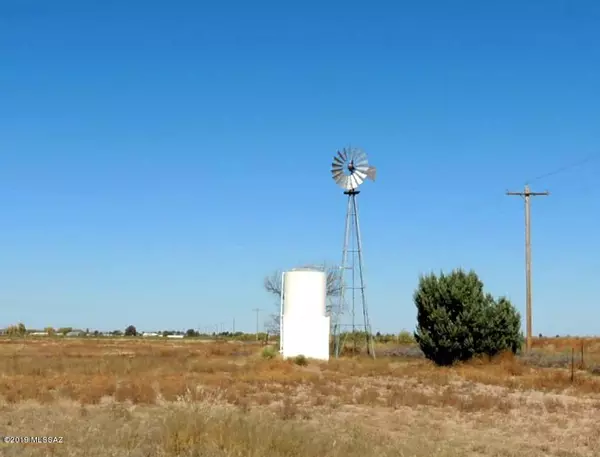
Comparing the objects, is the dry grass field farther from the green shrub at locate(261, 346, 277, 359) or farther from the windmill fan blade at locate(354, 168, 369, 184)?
the windmill fan blade at locate(354, 168, 369, 184)

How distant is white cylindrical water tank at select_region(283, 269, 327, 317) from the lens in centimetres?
4316

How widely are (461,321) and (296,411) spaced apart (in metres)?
24.9

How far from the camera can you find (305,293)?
142 feet

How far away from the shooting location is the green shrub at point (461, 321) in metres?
41.5

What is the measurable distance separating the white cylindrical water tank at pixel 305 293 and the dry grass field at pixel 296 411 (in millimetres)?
6776

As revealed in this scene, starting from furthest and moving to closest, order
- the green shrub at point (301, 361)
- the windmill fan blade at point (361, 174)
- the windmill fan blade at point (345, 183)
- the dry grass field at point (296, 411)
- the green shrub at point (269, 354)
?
the windmill fan blade at point (361, 174)
the windmill fan blade at point (345, 183)
the green shrub at point (269, 354)
the green shrub at point (301, 361)
the dry grass field at point (296, 411)

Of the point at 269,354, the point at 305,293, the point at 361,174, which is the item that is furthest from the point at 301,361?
the point at 361,174

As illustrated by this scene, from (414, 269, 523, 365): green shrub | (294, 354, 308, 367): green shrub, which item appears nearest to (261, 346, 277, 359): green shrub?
(294, 354, 308, 367): green shrub

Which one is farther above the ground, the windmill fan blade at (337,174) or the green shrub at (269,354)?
the windmill fan blade at (337,174)

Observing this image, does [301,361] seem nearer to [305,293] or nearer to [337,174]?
[305,293]

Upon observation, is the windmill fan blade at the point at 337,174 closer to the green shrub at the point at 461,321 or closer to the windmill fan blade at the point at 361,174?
the windmill fan blade at the point at 361,174

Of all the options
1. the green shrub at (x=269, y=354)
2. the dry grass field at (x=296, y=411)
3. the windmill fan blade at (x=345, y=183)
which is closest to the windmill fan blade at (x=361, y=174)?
the windmill fan blade at (x=345, y=183)

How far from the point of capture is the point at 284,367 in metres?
34.7

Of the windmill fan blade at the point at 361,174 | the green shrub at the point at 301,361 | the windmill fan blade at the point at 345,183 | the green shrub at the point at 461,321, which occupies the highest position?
the windmill fan blade at the point at 361,174
